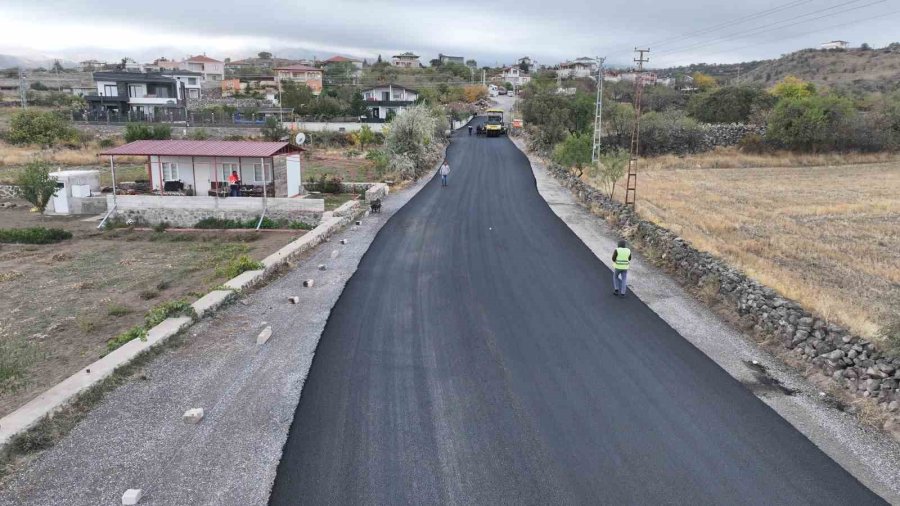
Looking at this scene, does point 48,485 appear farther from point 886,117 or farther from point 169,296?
point 886,117

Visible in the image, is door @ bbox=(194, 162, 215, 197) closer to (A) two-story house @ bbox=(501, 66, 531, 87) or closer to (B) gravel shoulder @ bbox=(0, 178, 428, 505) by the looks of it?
(B) gravel shoulder @ bbox=(0, 178, 428, 505)

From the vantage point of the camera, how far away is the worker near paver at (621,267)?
15.2 meters

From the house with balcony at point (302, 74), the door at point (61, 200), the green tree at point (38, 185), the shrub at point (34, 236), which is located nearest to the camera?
the shrub at point (34, 236)

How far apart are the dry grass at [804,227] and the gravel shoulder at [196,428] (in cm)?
1071

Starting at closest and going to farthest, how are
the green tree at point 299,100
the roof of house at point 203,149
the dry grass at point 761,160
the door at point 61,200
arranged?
1. the roof of house at point 203,149
2. the door at point 61,200
3. the dry grass at point 761,160
4. the green tree at point 299,100

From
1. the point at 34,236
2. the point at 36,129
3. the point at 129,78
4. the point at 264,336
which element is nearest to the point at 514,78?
the point at 129,78

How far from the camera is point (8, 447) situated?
796 cm

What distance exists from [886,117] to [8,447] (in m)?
67.3

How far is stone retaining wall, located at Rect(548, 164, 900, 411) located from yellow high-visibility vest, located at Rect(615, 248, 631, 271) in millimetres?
2186

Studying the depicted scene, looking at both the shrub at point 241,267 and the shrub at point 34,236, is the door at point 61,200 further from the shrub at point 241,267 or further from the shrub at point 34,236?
the shrub at point 241,267

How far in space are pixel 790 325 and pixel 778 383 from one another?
1.89 meters

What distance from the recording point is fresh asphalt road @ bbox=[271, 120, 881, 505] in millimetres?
7629

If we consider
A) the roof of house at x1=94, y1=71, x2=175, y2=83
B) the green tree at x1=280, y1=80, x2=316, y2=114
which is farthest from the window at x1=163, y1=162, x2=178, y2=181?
the roof of house at x1=94, y1=71, x2=175, y2=83

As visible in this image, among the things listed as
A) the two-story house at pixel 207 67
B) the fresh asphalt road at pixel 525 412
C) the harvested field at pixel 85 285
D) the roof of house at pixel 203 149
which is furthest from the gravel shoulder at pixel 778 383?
the two-story house at pixel 207 67
